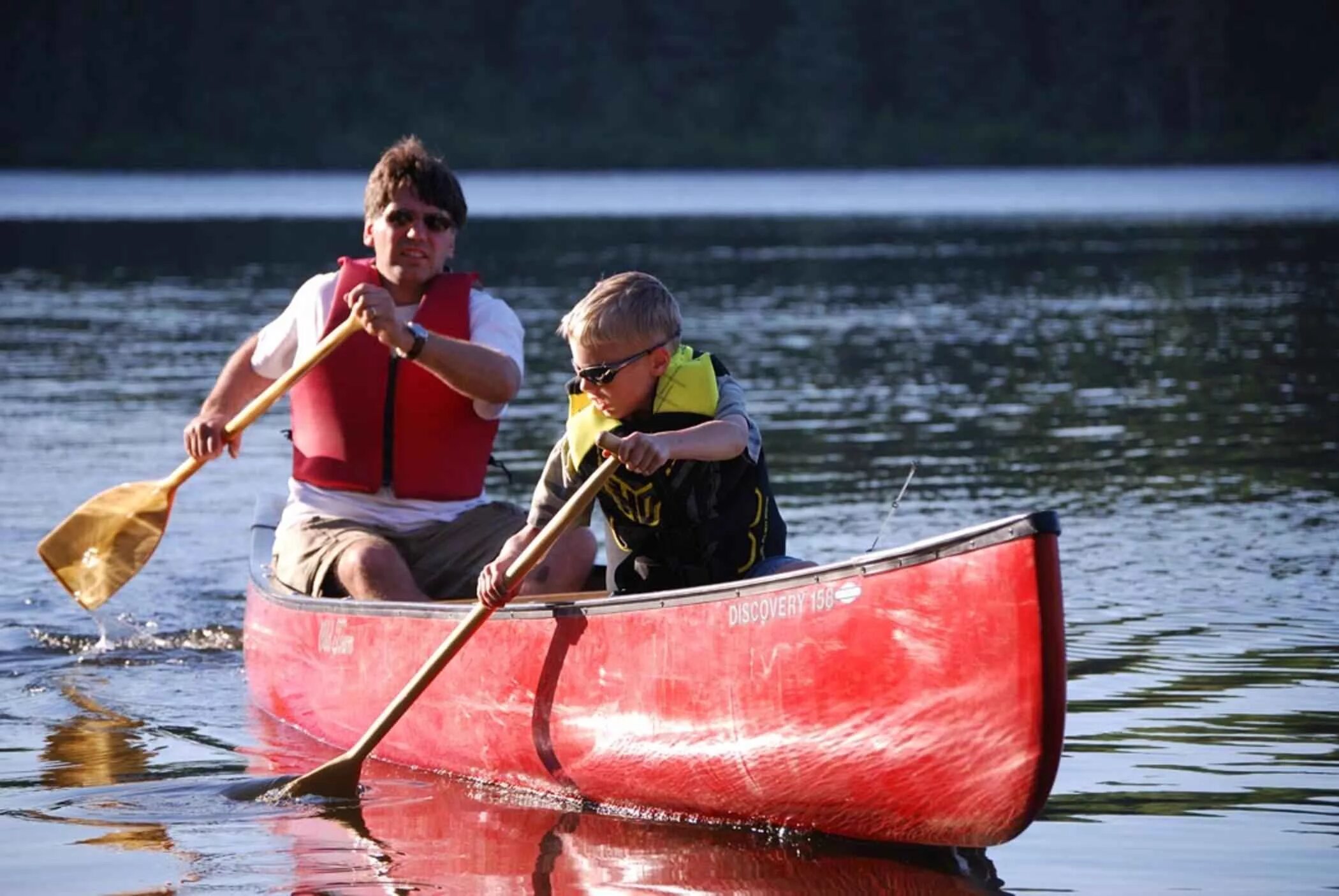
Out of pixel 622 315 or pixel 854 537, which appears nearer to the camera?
pixel 622 315

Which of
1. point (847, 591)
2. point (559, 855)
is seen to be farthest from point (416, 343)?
point (847, 591)

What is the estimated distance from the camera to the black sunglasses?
16.5 feet

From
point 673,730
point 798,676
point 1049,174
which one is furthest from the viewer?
point 1049,174

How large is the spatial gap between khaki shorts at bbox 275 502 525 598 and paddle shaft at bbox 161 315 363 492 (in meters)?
0.34

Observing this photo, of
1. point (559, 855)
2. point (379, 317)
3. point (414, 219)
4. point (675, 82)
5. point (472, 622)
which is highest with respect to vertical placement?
point (675, 82)

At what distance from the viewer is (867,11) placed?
6681 cm

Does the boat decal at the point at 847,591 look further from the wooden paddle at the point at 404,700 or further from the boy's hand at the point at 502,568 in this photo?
the boy's hand at the point at 502,568

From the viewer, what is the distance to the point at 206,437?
251 inches

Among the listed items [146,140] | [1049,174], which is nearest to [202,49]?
[146,140]

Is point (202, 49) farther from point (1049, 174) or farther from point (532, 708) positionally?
→ point (532, 708)

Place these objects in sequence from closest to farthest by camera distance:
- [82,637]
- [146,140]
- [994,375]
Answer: [82,637] → [994,375] → [146,140]

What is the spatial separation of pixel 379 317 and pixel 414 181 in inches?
20.9

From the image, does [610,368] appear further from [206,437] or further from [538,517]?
[206,437]

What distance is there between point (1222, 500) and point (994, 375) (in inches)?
209
